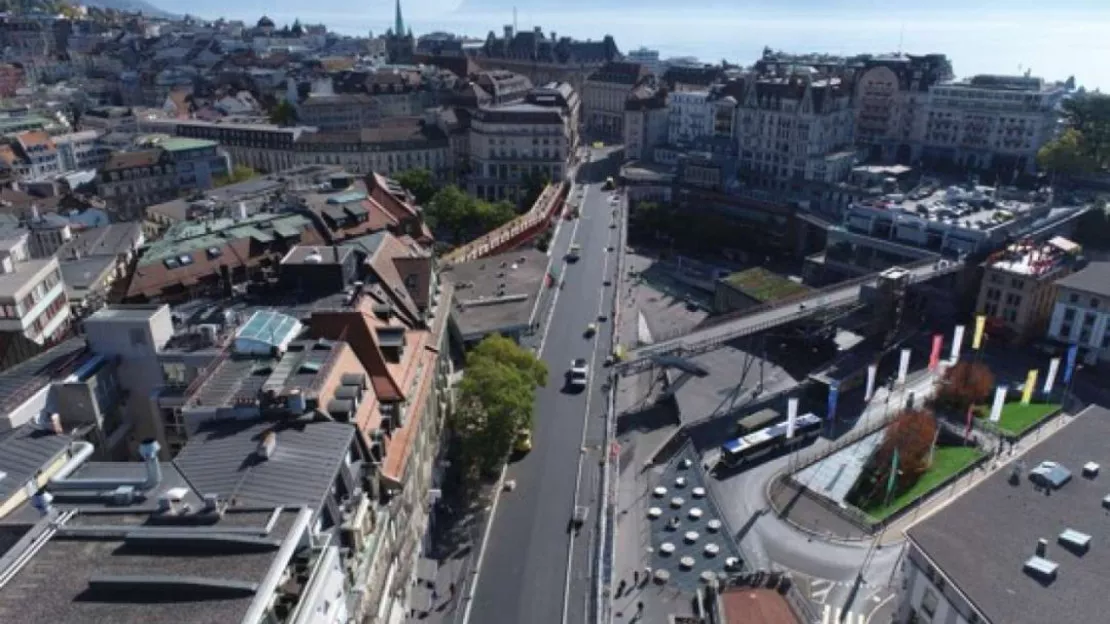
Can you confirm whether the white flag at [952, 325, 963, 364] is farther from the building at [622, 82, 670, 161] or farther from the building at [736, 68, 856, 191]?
the building at [622, 82, 670, 161]

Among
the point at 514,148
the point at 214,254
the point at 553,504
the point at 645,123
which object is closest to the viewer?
the point at 553,504

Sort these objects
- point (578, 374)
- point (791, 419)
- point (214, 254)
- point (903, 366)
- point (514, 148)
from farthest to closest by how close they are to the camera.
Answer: point (514, 148)
point (903, 366)
point (791, 419)
point (578, 374)
point (214, 254)

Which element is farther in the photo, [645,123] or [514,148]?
[645,123]

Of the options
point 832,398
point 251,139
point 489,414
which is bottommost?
point 832,398

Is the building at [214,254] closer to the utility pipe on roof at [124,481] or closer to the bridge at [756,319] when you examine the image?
the utility pipe on roof at [124,481]

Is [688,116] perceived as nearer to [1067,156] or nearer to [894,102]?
[894,102]

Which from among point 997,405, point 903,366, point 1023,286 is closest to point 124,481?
point 997,405

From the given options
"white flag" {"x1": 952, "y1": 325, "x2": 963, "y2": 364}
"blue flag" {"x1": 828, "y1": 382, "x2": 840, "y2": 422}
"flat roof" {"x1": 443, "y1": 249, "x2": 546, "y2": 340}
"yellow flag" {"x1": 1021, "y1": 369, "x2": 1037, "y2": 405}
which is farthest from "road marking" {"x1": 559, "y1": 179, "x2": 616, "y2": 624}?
"yellow flag" {"x1": 1021, "y1": 369, "x2": 1037, "y2": 405}

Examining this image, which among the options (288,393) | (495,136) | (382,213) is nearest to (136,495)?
(288,393)
